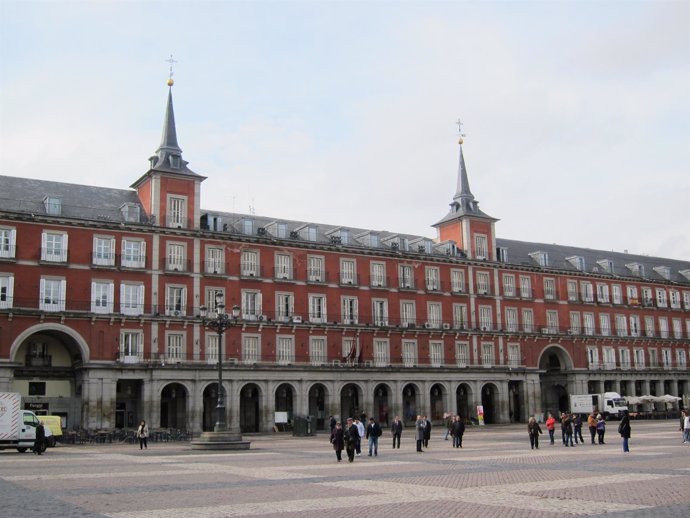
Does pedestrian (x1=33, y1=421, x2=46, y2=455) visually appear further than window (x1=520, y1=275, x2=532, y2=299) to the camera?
No

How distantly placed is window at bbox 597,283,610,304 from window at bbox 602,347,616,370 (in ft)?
16.2

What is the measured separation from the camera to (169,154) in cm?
6069

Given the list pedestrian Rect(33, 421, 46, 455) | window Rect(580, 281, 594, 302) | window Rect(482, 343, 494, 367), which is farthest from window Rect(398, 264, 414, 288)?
pedestrian Rect(33, 421, 46, 455)

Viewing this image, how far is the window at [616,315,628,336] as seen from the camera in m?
81.3

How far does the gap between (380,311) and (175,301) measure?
18268mm

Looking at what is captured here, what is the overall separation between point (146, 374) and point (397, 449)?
1013 inches

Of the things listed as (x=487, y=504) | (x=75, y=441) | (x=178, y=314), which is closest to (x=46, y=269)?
(x=178, y=314)

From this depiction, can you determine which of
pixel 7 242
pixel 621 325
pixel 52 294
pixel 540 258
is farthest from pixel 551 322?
pixel 7 242

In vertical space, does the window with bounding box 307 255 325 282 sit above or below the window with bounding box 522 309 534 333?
above

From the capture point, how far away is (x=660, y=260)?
93.6m

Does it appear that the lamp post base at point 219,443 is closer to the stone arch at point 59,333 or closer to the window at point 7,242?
the stone arch at point 59,333

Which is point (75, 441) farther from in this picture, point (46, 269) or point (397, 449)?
point (397, 449)

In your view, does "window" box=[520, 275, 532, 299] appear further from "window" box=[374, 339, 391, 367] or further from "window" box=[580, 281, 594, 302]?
"window" box=[374, 339, 391, 367]

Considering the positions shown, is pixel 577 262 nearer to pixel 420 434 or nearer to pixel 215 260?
pixel 215 260
